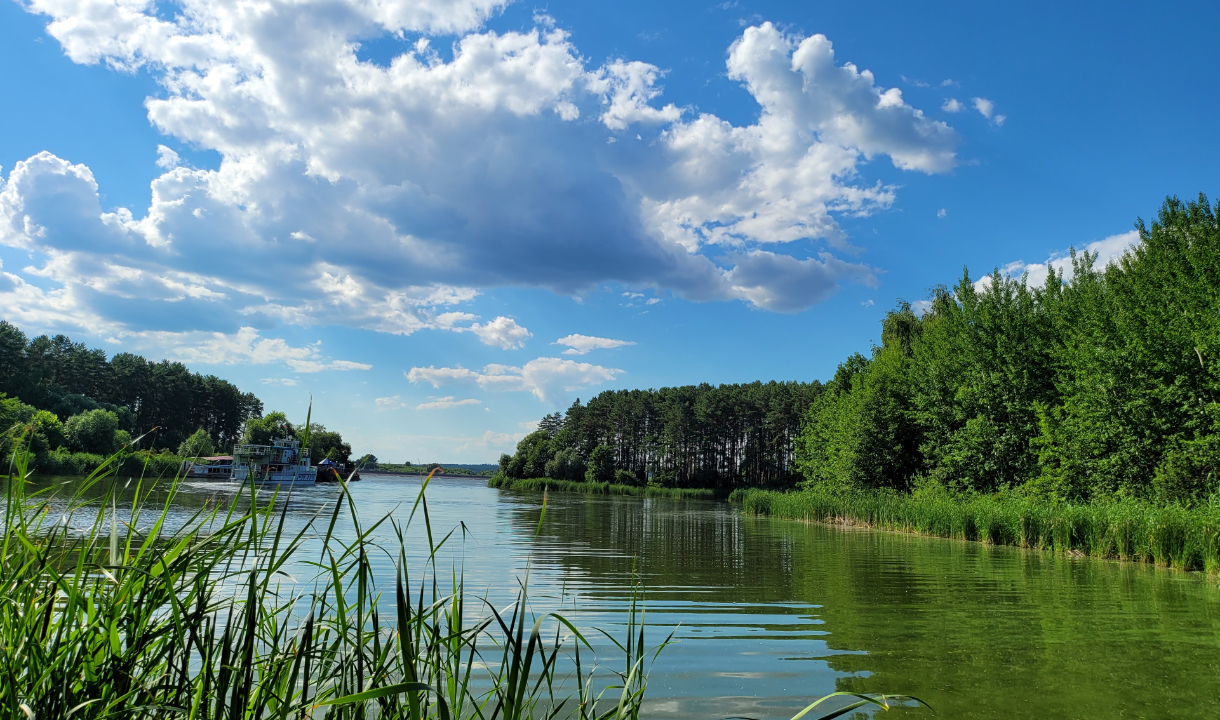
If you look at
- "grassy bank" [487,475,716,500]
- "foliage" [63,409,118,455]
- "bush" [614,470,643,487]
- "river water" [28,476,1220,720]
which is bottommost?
"grassy bank" [487,475,716,500]

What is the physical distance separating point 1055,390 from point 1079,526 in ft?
47.0

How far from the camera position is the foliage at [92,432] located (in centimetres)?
5316

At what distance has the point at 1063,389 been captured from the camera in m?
26.3

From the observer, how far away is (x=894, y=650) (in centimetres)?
685

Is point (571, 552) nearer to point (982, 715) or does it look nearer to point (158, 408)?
point (982, 715)

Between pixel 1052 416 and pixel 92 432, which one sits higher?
pixel 1052 416

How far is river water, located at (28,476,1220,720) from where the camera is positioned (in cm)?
539

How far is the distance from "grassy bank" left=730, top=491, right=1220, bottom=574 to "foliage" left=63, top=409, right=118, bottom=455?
57.4 meters

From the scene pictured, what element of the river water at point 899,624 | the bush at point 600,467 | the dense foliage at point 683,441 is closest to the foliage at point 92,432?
the dense foliage at point 683,441

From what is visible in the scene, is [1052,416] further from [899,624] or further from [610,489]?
[610,489]

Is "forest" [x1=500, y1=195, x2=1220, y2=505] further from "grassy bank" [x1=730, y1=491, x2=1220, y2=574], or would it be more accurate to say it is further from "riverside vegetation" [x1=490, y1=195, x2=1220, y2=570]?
"grassy bank" [x1=730, y1=491, x2=1220, y2=574]

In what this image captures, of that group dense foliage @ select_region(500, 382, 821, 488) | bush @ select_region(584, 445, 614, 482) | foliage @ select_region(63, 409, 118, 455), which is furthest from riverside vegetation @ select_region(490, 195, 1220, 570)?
foliage @ select_region(63, 409, 118, 455)

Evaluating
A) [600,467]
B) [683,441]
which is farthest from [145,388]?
[683,441]

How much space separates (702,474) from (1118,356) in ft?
202
